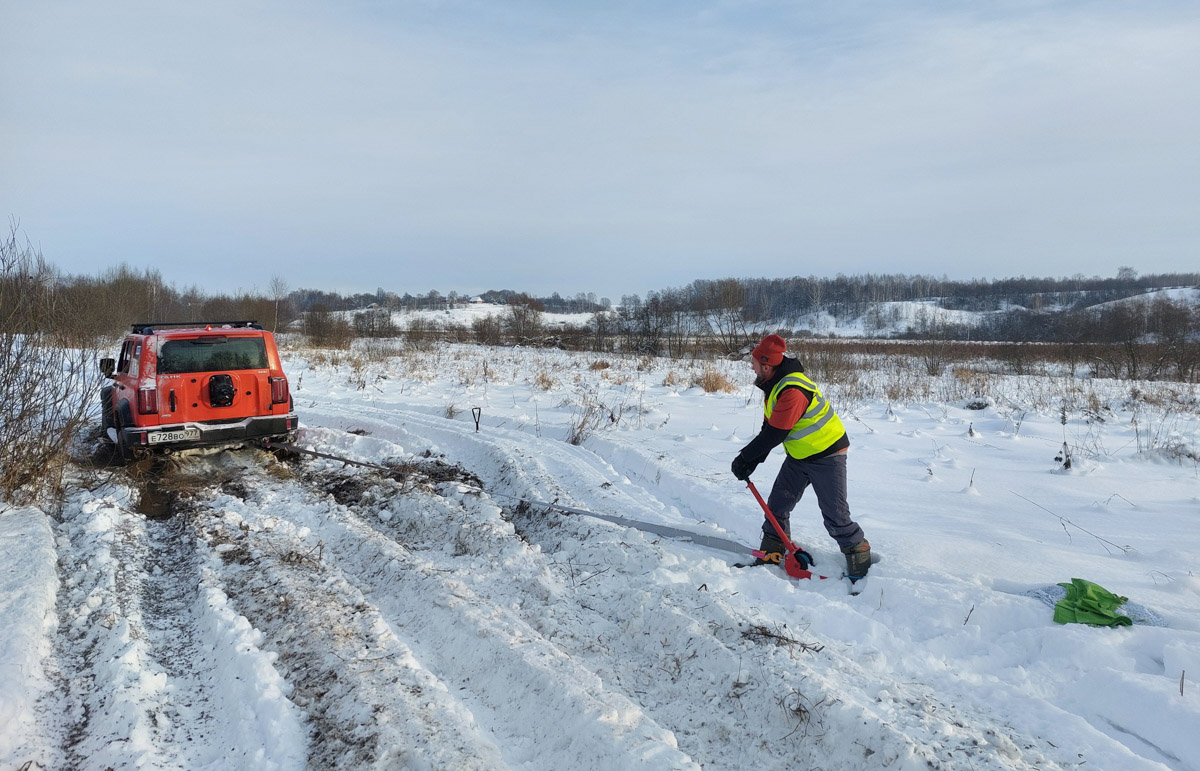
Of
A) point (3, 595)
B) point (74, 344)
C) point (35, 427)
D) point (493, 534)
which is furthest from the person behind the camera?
point (74, 344)

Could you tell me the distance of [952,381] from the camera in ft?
59.0

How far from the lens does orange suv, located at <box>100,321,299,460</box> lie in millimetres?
7242

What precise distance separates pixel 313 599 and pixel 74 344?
5098mm

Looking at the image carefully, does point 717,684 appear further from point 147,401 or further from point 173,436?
point 147,401

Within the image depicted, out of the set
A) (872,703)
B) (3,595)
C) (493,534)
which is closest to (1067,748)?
(872,703)

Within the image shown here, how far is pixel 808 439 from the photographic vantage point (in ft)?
15.8

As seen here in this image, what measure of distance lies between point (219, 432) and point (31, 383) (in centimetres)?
187

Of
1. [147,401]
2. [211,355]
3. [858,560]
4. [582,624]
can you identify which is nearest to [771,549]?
[858,560]

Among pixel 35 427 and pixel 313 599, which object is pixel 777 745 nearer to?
pixel 313 599

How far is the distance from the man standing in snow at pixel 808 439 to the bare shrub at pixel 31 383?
6648 millimetres

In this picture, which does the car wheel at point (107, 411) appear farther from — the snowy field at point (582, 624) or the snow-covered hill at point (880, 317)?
the snow-covered hill at point (880, 317)

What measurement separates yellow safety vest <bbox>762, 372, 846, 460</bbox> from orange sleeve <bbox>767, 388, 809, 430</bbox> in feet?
0.16

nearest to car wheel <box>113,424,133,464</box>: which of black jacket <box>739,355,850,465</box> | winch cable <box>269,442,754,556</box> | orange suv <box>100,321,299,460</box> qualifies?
orange suv <box>100,321,299,460</box>

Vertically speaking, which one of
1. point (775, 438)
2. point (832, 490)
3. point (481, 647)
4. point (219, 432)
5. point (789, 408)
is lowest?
point (481, 647)
